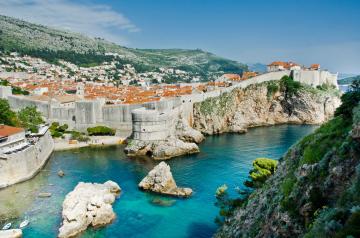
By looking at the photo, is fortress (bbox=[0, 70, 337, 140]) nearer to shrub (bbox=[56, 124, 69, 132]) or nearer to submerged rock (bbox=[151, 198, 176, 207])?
shrub (bbox=[56, 124, 69, 132])

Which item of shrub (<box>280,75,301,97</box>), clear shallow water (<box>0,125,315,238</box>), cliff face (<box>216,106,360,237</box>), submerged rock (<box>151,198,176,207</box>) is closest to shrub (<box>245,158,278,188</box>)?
clear shallow water (<box>0,125,315,238</box>)

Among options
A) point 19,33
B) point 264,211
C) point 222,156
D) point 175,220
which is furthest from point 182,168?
point 19,33

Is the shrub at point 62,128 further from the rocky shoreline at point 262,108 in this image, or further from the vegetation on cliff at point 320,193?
the vegetation on cliff at point 320,193

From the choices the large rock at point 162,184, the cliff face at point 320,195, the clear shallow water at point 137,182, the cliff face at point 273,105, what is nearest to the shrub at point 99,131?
the clear shallow water at point 137,182

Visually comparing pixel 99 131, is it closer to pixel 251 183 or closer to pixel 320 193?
pixel 251 183

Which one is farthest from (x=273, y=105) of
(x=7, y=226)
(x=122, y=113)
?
(x=7, y=226)

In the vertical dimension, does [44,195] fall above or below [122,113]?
below
